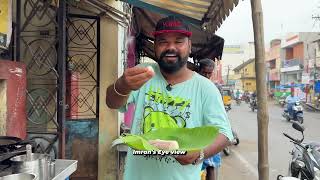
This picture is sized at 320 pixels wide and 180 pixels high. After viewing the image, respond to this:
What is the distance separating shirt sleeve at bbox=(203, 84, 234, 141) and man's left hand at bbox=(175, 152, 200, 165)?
0.21m

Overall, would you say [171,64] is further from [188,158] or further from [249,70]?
[249,70]

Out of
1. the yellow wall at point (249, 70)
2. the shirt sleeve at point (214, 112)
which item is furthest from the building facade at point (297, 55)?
the shirt sleeve at point (214, 112)

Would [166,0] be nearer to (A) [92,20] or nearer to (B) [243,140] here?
(A) [92,20]

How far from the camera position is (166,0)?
3.42 meters

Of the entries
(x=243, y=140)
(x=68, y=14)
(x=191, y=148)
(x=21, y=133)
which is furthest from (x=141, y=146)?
(x=243, y=140)

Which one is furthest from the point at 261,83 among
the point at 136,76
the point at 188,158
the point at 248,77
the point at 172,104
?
the point at 248,77

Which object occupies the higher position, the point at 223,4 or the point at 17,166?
the point at 223,4

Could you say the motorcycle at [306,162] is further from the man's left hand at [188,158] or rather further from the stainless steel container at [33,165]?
the stainless steel container at [33,165]

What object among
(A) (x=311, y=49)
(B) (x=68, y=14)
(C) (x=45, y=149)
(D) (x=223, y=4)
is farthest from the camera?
(A) (x=311, y=49)

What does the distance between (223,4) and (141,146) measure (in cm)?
301

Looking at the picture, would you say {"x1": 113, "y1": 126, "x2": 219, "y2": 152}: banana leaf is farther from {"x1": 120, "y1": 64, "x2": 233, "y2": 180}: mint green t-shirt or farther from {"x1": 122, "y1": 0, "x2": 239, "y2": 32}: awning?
{"x1": 122, "y1": 0, "x2": 239, "y2": 32}: awning

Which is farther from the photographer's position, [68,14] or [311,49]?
[311,49]

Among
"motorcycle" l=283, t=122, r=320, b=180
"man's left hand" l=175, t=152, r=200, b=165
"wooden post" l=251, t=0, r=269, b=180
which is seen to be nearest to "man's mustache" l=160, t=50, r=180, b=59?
"man's left hand" l=175, t=152, r=200, b=165

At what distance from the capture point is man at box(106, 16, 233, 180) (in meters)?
1.78
